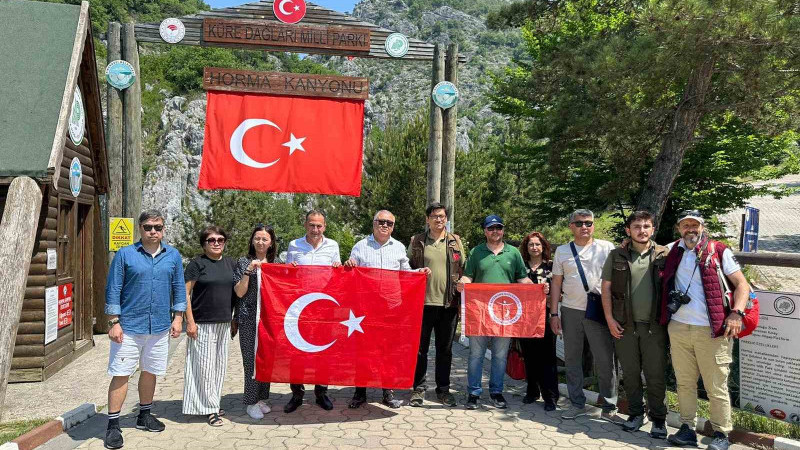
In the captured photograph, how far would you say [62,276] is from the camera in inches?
346

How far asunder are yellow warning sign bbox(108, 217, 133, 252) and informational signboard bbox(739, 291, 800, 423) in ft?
25.8

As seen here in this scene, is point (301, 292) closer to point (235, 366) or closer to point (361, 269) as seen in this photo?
point (361, 269)

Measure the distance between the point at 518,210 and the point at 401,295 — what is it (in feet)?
59.1

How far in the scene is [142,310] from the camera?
5.16 meters

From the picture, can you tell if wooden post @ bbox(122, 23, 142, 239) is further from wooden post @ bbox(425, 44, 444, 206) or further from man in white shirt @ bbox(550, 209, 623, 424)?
man in white shirt @ bbox(550, 209, 623, 424)

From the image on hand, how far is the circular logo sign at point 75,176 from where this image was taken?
350 inches

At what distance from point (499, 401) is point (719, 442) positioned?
2101 mm

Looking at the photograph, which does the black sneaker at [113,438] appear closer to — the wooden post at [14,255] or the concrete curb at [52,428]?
the concrete curb at [52,428]

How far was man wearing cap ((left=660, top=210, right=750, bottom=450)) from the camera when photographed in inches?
195

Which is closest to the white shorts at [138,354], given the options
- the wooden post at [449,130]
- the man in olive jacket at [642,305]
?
the man in olive jacket at [642,305]

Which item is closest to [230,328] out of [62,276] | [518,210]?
[62,276]

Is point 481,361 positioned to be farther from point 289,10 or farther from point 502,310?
point 289,10

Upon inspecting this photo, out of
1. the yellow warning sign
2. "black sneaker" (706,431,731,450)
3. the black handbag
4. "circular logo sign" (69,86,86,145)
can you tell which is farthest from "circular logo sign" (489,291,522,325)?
"circular logo sign" (69,86,86,145)

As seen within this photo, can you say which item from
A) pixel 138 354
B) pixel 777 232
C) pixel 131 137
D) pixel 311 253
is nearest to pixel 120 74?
pixel 131 137
